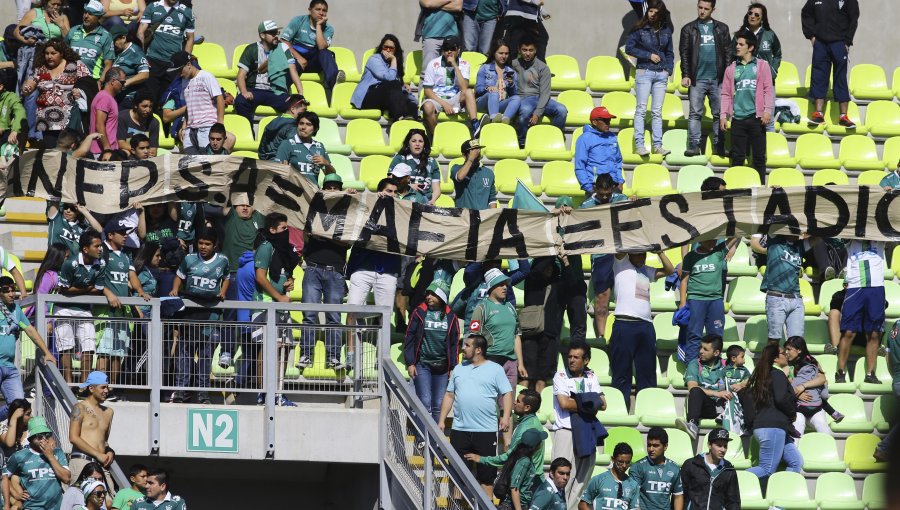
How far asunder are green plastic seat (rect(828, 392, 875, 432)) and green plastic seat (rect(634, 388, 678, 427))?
4.80 feet

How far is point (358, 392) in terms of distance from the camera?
10727 millimetres

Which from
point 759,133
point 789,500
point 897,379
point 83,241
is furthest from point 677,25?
point 83,241

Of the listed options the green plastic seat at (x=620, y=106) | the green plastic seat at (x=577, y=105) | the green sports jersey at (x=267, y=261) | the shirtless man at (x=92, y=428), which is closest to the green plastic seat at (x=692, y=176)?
the green plastic seat at (x=620, y=106)

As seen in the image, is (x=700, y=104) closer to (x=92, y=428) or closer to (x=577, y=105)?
(x=577, y=105)

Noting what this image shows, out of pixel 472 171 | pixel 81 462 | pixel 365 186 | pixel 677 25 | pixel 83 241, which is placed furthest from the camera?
pixel 677 25

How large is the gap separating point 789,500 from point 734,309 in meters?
2.28

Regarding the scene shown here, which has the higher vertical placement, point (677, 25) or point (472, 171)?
point (677, 25)

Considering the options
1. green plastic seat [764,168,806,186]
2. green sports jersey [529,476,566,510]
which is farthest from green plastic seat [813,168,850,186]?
green sports jersey [529,476,566,510]

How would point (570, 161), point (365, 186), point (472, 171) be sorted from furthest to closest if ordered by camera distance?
1. point (570, 161)
2. point (365, 186)
3. point (472, 171)

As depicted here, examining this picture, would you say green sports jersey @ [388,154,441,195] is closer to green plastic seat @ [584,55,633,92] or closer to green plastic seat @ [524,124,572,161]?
green plastic seat @ [524,124,572,161]

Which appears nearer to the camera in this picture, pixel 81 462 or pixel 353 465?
pixel 81 462

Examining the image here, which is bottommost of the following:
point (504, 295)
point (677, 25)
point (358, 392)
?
point (358, 392)

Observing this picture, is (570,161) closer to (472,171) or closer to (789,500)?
(472,171)

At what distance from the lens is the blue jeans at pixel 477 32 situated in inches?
616
